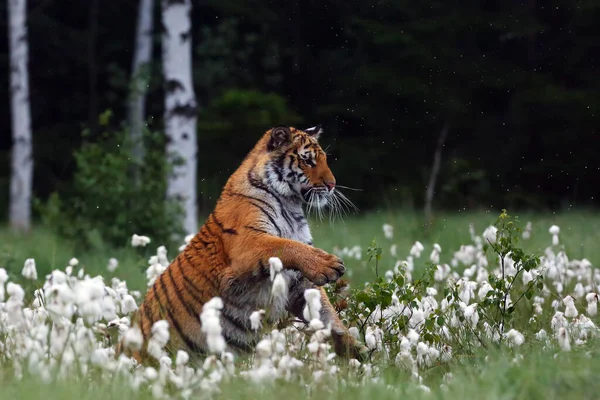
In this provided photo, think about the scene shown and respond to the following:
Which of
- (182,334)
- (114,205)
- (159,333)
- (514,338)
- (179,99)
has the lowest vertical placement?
(182,334)

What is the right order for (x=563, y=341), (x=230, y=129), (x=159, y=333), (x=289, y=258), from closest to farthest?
(x=159, y=333) → (x=563, y=341) → (x=289, y=258) → (x=230, y=129)

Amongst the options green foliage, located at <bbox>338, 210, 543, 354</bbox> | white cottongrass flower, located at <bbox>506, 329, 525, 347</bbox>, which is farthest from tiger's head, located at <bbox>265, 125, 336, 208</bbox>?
white cottongrass flower, located at <bbox>506, 329, 525, 347</bbox>

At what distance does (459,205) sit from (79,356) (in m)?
17.5

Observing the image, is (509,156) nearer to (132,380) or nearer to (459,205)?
(459,205)

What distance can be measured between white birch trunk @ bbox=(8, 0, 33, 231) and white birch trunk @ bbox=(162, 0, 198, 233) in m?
7.63

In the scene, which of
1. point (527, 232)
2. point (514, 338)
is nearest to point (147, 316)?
Answer: point (514, 338)

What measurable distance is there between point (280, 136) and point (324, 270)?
114 centimetres

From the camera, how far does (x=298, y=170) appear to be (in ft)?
18.5

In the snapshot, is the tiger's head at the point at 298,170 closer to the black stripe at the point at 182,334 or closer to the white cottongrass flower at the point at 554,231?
the black stripe at the point at 182,334

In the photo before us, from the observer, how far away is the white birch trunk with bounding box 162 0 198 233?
1297 centimetres

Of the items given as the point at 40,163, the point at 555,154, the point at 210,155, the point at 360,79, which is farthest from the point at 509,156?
the point at 40,163

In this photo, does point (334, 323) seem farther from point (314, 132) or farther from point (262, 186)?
point (314, 132)

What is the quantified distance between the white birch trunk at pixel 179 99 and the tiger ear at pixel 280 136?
7.17 meters

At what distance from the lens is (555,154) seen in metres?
20.2
